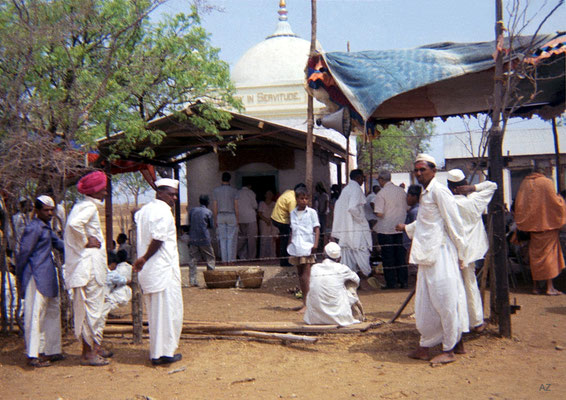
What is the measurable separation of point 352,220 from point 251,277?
6.54 feet

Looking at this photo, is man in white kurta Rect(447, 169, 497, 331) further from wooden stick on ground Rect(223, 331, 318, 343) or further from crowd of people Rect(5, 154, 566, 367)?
wooden stick on ground Rect(223, 331, 318, 343)

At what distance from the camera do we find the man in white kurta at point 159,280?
516cm

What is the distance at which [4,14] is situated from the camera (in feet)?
23.5

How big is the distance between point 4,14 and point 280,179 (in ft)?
26.2

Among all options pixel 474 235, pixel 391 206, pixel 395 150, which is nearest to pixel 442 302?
pixel 474 235

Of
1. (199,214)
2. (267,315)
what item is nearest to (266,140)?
(199,214)

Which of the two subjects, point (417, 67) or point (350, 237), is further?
point (350, 237)

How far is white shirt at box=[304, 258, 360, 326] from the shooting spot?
6.04 m

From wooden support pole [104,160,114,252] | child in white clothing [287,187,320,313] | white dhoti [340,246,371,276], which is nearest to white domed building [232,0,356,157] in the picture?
wooden support pole [104,160,114,252]

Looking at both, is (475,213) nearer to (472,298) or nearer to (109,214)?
(472,298)

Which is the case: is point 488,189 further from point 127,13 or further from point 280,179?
point 280,179

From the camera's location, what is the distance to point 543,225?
319 inches

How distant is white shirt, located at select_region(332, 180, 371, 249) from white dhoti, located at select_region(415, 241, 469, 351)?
359 centimetres

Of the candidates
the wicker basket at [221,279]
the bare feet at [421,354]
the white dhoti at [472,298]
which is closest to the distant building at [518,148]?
the wicker basket at [221,279]
